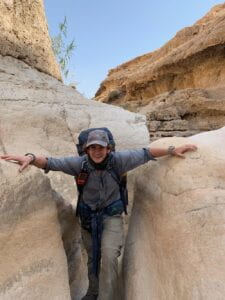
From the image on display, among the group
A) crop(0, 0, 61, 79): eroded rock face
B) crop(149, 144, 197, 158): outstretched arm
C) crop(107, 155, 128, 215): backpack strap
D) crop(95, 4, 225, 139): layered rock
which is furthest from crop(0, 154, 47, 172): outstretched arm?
crop(95, 4, 225, 139): layered rock

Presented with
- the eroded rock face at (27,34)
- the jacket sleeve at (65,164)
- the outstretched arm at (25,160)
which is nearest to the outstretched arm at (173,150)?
the jacket sleeve at (65,164)

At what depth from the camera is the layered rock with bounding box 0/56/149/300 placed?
2.43m

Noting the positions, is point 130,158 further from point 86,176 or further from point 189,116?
point 189,116

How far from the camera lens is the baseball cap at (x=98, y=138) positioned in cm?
280

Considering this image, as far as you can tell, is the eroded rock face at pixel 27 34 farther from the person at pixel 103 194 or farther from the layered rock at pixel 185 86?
the layered rock at pixel 185 86

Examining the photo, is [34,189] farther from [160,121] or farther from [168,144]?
[160,121]

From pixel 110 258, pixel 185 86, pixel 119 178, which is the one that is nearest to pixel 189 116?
pixel 185 86

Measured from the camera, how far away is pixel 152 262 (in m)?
2.71

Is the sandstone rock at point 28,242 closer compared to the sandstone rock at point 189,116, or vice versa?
the sandstone rock at point 28,242

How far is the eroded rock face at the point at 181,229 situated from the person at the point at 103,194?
0.45ft

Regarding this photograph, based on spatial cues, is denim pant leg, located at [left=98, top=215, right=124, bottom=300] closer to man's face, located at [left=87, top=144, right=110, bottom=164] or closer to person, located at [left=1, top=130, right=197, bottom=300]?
person, located at [left=1, top=130, right=197, bottom=300]

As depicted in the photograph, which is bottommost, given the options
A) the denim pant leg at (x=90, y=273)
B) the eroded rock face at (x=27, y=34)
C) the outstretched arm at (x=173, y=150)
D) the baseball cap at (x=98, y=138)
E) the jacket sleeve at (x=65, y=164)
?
the denim pant leg at (x=90, y=273)

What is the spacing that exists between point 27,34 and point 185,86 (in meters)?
10.2

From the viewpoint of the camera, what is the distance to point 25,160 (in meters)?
2.65
